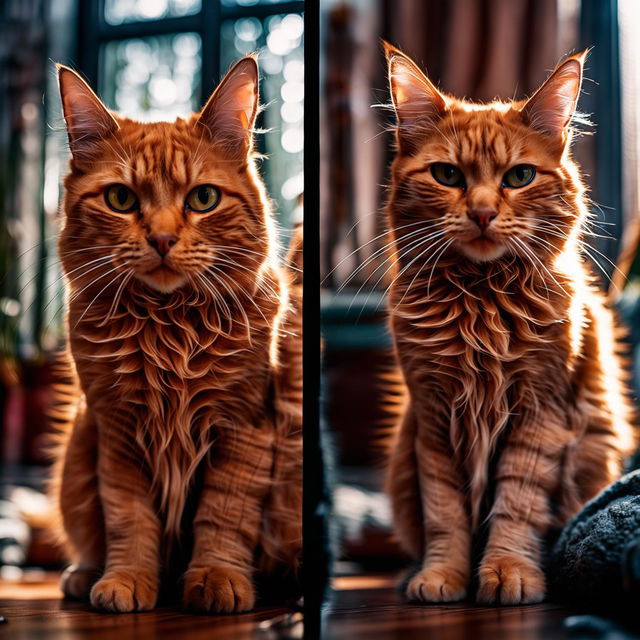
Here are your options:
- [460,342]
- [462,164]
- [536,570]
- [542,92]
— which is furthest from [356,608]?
[542,92]

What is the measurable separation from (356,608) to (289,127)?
24.5 inches

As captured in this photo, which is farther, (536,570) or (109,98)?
(109,98)

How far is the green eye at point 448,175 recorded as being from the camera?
35.6 inches

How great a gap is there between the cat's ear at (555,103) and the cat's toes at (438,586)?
1.84ft

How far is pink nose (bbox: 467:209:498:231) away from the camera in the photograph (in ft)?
2.82

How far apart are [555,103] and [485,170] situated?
13 centimetres

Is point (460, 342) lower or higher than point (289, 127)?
lower

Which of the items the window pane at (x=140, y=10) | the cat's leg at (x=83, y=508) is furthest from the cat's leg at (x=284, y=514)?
the window pane at (x=140, y=10)

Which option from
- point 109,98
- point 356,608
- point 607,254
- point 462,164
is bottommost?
point 356,608

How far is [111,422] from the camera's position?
3.00 ft

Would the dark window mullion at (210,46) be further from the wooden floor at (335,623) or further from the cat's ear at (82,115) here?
the wooden floor at (335,623)

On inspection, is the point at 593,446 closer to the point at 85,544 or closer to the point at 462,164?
the point at 462,164

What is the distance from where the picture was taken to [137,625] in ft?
2.54

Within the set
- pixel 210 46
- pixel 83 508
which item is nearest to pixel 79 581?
pixel 83 508
